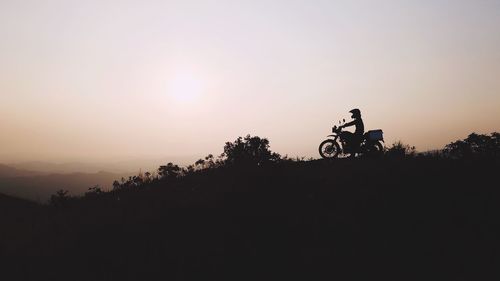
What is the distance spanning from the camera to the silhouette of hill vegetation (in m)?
8.27

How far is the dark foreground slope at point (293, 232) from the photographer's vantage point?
27.0 ft

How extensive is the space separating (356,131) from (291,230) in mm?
8581

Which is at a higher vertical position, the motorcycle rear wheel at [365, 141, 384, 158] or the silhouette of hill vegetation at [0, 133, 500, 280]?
the motorcycle rear wheel at [365, 141, 384, 158]

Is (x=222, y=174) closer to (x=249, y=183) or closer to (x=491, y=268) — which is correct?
(x=249, y=183)

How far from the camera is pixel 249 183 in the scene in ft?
42.3

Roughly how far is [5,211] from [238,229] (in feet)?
44.4

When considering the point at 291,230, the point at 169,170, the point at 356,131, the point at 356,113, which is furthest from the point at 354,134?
the point at 169,170

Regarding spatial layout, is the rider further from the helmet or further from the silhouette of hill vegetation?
the silhouette of hill vegetation

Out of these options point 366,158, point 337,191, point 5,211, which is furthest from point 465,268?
point 5,211

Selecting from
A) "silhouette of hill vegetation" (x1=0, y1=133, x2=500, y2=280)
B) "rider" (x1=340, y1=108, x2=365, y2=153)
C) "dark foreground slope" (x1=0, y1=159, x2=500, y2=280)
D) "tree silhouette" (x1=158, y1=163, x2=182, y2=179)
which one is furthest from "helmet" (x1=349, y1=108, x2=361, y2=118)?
"tree silhouette" (x1=158, y1=163, x2=182, y2=179)

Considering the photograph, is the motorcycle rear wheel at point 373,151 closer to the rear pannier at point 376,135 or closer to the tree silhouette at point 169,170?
the rear pannier at point 376,135

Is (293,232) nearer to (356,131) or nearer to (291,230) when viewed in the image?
(291,230)

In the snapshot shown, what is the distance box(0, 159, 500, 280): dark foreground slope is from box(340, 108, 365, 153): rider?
10.9ft

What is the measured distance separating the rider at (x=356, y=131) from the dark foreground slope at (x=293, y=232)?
Result: 3323mm
